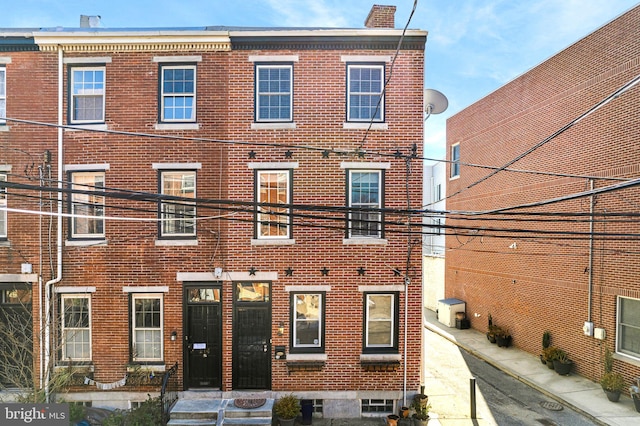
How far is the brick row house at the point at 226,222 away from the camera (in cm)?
1017

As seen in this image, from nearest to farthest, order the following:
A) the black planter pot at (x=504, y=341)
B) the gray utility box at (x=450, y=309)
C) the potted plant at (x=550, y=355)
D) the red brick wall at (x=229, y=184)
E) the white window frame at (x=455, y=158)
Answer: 1. the red brick wall at (x=229, y=184)
2. the potted plant at (x=550, y=355)
3. the black planter pot at (x=504, y=341)
4. the gray utility box at (x=450, y=309)
5. the white window frame at (x=455, y=158)

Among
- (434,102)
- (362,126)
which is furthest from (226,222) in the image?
(434,102)

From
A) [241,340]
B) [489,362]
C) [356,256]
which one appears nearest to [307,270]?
[356,256]

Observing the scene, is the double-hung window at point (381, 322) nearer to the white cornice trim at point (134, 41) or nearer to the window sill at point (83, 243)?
the window sill at point (83, 243)

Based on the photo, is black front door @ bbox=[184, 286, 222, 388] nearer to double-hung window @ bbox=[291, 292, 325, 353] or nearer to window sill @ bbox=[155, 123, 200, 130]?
double-hung window @ bbox=[291, 292, 325, 353]

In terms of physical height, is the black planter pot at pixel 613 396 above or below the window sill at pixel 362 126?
below

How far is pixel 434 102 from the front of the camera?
11008mm

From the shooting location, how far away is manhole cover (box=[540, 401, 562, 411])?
1061 centimetres

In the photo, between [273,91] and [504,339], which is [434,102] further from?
[504,339]

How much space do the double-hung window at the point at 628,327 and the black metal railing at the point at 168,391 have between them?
13.0 metres

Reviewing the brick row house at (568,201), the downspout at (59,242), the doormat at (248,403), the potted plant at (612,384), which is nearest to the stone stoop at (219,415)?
the doormat at (248,403)

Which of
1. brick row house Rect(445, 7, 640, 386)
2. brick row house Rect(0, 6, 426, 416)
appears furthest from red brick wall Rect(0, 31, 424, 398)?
brick row house Rect(445, 7, 640, 386)

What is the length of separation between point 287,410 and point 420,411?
326cm

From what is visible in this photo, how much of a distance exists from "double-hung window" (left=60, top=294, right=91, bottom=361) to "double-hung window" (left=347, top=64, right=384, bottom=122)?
875cm
